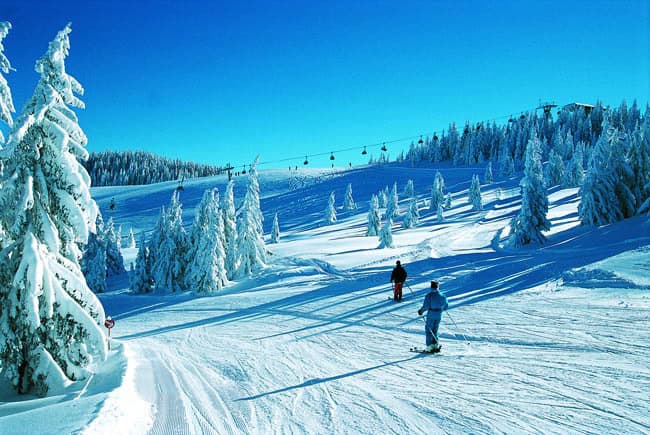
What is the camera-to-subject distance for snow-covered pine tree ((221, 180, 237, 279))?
33.9m

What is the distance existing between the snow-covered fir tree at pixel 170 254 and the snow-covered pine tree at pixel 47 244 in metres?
27.8

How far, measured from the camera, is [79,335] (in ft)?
32.5

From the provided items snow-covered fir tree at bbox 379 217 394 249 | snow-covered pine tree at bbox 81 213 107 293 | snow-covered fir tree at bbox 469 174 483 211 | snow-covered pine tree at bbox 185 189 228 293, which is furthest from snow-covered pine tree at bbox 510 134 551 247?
snow-covered fir tree at bbox 469 174 483 211

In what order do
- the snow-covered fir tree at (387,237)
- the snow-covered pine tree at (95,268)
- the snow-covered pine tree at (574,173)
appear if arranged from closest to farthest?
the snow-covered fir tree at (387,237), the snow-covered pine tree at (95,268), the snow-covered pine tree at (574,173)

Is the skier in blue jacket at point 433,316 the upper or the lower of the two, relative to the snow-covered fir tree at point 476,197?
lower

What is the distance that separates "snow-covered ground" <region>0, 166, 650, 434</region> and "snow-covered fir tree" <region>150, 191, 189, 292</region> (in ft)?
50.1

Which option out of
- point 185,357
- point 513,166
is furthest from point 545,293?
point 513,166

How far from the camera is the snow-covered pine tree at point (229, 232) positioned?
33.9 meters

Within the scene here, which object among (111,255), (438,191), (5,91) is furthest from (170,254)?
(438,191)

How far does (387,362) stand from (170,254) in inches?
1339

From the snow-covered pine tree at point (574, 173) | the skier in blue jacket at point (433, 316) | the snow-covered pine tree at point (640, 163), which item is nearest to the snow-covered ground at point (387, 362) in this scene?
the skier in blue jacket at point (433, 316)

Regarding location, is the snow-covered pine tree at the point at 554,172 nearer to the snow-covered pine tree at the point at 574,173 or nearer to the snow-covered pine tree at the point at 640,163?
the snow-covered pine tree at the point at 574,173

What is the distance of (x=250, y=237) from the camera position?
1359 inches

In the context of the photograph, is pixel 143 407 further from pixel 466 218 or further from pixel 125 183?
pixel 125 183
